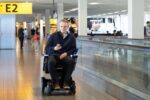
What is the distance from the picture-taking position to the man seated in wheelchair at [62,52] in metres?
8.34

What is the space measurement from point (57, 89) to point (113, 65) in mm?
1349

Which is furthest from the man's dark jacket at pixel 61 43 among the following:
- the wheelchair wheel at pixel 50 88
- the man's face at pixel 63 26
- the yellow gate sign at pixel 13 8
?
the yellow gate sign at pixel 13 8

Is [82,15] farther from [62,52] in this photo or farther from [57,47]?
[57,47]

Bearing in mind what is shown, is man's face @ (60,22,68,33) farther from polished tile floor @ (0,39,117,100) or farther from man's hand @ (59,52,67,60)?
polished tile floor @ (0,39,117,100)

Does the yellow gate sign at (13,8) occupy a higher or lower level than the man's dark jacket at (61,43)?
higher

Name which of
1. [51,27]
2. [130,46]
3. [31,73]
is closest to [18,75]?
[31,73]

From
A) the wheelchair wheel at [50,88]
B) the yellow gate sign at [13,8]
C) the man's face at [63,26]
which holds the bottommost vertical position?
the wheelchair wheel at [50,88]

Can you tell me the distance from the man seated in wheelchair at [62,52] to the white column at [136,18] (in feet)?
13.0

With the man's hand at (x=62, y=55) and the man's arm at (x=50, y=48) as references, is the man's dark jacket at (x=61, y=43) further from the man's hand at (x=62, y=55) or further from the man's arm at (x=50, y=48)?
the man's hand at (x=62, y=55)

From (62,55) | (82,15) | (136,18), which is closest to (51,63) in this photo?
(62,55)

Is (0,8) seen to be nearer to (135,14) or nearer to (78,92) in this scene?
(135,14)

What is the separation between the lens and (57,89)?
338 inches

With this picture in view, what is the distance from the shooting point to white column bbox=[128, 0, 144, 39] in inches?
474

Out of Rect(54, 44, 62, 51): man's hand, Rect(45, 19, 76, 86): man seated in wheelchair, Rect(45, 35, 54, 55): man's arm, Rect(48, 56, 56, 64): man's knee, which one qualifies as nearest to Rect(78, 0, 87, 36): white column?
Rect(45, 19, 76, 86): man seated in wheelchair
